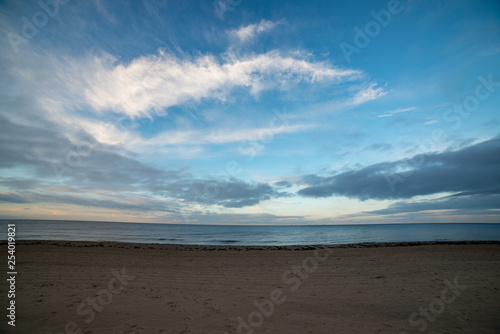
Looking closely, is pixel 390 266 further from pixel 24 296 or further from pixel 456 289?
pixel 24 296

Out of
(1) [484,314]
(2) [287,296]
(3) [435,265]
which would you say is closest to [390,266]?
(3) [435,265]

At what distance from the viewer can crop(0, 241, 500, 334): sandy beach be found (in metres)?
6.60

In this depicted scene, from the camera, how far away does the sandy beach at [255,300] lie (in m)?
6.60

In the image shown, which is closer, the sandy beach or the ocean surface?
the sandy beach

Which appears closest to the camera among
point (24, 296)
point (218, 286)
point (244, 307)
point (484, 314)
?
point (484, 314)

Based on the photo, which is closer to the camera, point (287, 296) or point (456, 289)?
point (287, 296)

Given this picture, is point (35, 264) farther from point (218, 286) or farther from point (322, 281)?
point (322, 281)

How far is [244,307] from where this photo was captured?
8.04 meters

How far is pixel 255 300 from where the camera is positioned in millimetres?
8742

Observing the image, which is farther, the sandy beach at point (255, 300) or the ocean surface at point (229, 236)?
the ocean surface at point (229, 236)

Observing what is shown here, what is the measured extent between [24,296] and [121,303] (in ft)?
12.0

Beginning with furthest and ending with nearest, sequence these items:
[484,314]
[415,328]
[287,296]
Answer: [287,296] < [484,314] < [415,328]

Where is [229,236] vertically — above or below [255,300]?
below

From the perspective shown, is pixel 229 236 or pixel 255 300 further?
pixel 229 236
